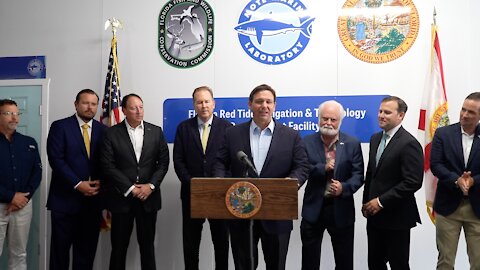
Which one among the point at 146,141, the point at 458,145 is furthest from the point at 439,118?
the point at 146,141

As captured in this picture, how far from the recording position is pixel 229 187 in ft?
6.41

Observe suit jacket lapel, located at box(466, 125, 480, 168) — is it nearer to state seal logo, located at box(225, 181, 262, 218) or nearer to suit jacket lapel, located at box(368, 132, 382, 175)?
suit jacket lapel, located at box(368, 132, 382, 175)

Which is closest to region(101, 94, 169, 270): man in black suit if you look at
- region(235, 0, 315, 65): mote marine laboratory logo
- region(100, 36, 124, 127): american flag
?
region(100, 36, 124, 127): american flag

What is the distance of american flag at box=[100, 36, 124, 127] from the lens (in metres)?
3.85

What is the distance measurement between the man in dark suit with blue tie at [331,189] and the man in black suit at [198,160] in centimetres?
73

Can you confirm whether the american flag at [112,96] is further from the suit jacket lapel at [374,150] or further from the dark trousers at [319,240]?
the suit jacket lapel at [374,150]

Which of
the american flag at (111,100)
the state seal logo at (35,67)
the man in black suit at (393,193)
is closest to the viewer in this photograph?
the man in black suit at (393,193)

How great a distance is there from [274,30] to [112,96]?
5.52 ft

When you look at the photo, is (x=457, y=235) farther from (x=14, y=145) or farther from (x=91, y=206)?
(x=14, y=145)

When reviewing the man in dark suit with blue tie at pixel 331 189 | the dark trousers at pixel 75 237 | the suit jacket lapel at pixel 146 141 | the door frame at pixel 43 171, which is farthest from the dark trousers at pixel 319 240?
the door frame at pixel 43 171

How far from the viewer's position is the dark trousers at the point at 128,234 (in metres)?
3.19

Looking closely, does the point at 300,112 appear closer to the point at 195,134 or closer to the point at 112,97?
the point at 195,134

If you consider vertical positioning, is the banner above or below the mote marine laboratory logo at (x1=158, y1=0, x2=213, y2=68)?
below

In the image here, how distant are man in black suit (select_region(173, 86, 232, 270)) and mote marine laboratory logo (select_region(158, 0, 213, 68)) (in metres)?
0.82
